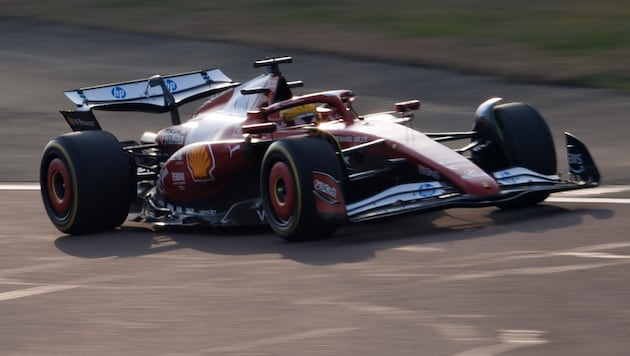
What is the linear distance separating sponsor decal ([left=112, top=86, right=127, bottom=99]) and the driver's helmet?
223 centimetres

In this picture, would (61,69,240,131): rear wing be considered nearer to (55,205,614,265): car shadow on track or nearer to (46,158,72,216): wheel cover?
(46,158,72,216): wheel cover

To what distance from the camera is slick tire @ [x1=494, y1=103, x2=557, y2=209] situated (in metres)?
9.69

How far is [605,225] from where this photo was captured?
29.9 feet

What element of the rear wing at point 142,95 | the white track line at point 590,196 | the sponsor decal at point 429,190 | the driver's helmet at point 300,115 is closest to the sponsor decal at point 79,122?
the rear wing at point 142,95

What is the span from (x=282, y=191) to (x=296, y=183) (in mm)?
380

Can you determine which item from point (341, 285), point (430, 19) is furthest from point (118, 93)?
point (430, 19)

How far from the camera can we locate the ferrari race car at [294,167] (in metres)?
8.75

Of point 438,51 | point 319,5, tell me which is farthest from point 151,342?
point 319,5

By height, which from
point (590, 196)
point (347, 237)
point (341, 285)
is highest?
point (341, 285)

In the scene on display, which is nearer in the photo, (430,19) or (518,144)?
(518,144)

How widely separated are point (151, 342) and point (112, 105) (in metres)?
5.22

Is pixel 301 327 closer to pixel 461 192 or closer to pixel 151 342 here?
pixel 151 342

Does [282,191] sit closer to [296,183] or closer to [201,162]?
[296,183]

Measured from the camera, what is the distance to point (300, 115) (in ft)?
A: 32.7
